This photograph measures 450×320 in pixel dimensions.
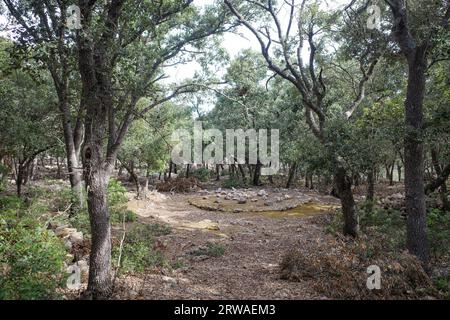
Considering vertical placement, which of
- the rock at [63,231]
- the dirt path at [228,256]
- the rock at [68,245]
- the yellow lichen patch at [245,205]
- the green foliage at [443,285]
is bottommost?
the dirt path at [228,256]

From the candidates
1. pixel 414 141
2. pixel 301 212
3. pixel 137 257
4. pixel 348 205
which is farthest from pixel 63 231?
pixel 301 212

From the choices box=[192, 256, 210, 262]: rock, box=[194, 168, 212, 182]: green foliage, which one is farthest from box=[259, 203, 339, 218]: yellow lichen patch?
box=[194, 168, 212, 182]: green foliage

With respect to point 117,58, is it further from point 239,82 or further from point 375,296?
point 239,82

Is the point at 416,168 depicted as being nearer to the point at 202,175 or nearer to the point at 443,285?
the point at 443,285

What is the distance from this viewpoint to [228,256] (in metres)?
8.64

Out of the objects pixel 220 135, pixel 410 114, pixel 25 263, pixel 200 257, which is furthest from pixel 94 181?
pixel 220 135

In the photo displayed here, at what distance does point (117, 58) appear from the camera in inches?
227

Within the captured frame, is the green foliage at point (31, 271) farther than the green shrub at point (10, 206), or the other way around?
the green shrub at point (10, 206)

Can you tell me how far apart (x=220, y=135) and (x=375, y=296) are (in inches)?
979

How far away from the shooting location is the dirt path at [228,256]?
6004mm

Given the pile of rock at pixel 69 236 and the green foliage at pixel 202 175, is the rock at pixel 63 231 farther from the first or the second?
the green foliage at pixel 202 175

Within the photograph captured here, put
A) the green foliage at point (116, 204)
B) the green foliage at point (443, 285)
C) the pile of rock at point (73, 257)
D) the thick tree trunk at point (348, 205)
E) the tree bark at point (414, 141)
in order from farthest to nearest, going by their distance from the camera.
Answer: the green foliage at point (116, 204)
the thick tree trunk at point (348, 205)
the tree bark at point (414, 141)
the green foliage at point (443, 285)
the pile of rock at point (73, 257)

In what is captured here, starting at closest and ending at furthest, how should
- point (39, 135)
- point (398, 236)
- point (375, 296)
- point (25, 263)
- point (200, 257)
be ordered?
point (25, 263), point (375, 296), point (200, 257), point (398, 236), point (39, 135)

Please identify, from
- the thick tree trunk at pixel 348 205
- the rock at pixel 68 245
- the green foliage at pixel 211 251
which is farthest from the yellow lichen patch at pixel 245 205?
the rock at pixel 68 245
